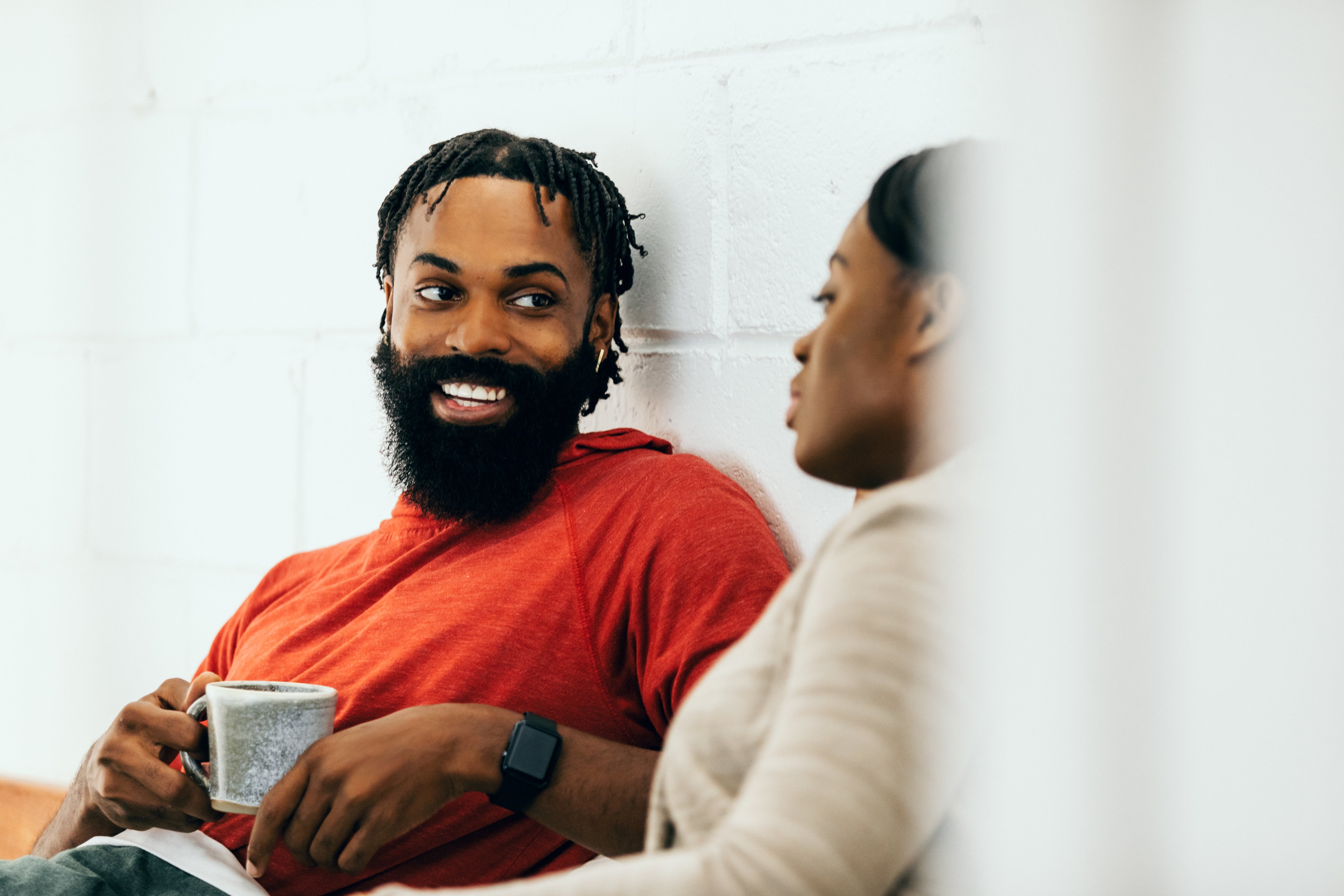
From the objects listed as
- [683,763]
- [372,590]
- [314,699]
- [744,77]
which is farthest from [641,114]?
[683,763]

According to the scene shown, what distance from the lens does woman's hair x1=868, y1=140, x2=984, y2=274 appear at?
1.73 ft

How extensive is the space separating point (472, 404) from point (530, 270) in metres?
0.11

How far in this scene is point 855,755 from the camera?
418mm

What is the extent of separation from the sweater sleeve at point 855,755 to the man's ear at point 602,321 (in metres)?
0.55

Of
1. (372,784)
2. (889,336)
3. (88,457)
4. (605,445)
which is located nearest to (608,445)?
(605,445)

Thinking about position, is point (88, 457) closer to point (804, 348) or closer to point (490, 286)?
point (490, 286)

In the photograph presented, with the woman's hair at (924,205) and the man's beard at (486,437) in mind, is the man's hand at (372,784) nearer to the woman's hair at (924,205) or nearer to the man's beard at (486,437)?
the man's beard at (486,437)

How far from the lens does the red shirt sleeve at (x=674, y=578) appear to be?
30.2 inches

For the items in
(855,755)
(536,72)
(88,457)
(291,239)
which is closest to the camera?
(855,755)

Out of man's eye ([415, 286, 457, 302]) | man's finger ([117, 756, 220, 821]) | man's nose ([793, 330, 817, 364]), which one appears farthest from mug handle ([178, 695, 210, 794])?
man's nose ([793, 330, 817, 364])

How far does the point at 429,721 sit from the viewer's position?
0.74 m

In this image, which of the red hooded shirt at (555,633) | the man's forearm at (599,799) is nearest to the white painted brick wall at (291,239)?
the red hooded shirt at (555,633)

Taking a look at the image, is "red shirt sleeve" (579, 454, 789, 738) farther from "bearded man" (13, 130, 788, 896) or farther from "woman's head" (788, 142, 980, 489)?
"woman's head" (788, 142, 980, 489)

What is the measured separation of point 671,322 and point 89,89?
84 centimetres
